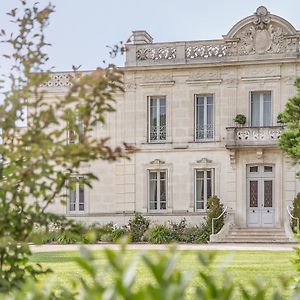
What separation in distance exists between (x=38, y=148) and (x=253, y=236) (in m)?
23.6

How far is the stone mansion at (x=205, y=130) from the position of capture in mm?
28328

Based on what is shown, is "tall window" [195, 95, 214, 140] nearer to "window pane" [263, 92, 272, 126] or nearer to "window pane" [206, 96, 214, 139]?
"window pane" [206, 96, 214, 139]

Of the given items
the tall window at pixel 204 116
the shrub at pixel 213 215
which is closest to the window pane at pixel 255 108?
the tall window at pixel 204 116

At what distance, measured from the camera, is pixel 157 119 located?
29.7 meters

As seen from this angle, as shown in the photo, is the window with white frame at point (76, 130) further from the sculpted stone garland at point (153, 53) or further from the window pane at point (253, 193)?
the sculpted stone garland at point (153, 53)

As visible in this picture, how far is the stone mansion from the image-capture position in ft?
92.9

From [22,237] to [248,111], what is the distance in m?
24.7

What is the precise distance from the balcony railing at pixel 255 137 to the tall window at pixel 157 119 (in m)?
2.71

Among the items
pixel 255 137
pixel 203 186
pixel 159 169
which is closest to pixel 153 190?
pixel 159 169

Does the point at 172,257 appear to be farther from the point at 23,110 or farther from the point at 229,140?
the point at 229,140

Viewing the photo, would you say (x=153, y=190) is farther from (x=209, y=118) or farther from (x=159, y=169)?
(x=209, y=118)

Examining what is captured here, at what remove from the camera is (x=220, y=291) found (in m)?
2.77

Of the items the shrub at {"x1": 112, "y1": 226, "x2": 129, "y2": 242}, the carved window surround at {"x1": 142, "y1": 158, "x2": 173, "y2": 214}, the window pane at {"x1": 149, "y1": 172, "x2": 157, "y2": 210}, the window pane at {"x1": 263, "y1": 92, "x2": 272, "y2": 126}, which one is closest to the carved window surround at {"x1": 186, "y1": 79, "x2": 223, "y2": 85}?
the window pane at {"x1": 263, "y1": 92, "x2": 272, "y2": 126}

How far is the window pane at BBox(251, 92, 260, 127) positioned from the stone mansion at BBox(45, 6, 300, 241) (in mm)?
36
